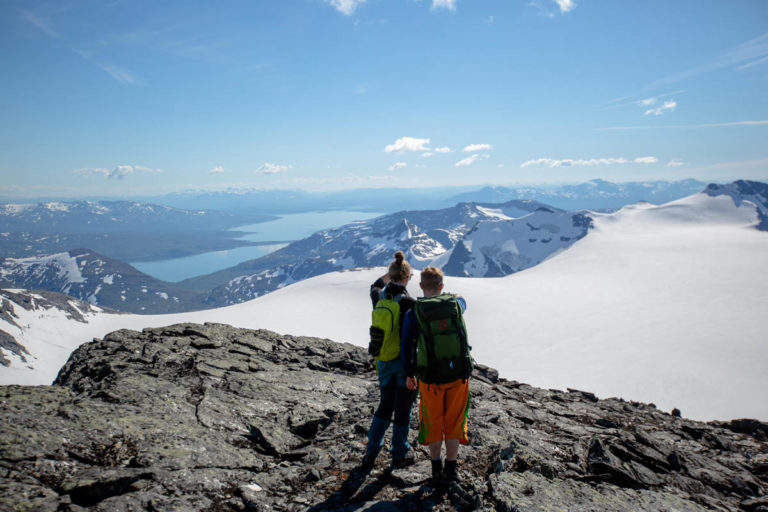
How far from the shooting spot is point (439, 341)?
214 inches

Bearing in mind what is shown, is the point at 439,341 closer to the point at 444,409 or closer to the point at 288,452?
the point at 444,409

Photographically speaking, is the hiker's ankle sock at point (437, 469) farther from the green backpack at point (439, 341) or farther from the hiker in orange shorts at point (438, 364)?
the green backpack at point (439, 341)

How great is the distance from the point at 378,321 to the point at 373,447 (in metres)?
2.20

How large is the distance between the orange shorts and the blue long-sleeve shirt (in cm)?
35

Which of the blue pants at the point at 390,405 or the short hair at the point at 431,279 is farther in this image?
the blue pants at the point at 390,405

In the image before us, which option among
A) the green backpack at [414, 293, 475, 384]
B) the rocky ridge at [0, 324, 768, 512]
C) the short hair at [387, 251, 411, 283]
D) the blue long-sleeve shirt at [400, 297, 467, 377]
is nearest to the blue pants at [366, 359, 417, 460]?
the blue long-sleeve shirt at [400, 297, 467, 377]

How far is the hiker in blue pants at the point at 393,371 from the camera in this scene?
19.4 feet

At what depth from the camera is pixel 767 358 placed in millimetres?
32938

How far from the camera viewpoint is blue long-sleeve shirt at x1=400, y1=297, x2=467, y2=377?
5.61 metres

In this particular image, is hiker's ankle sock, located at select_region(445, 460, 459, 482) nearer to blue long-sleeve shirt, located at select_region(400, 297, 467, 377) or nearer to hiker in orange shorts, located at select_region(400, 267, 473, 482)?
hiker in orange shorts, located at select_region(400, 267, 473, 482)

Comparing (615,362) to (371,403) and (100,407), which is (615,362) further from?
(100,407)

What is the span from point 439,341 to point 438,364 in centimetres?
34

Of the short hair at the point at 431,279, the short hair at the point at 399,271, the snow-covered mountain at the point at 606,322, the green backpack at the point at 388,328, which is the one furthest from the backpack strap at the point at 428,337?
the snow-covered mountain at the point at 606,322

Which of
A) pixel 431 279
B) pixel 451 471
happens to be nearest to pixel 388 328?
pixel 431 279
